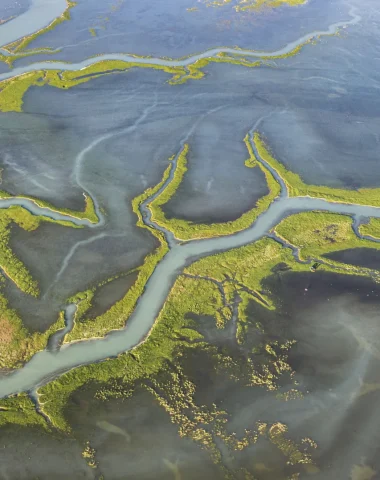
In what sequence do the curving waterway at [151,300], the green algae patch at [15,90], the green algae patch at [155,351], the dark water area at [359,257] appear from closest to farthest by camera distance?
the green algae patch at [155,351] < the curving waterway at [151,300] < the dark water area at [359,257] < the green algae patch at [15,90]

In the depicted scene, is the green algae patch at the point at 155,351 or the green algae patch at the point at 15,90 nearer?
the green algae patch at the point at 155,351

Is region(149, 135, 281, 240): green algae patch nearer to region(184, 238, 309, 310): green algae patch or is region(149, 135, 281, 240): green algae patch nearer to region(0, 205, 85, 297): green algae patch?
region(184, 238, 309, 310): green algae patch

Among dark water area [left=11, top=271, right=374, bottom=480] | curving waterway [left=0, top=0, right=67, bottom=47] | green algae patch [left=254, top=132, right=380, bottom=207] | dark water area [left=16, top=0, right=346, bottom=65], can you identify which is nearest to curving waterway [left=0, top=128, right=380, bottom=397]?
green algae patch [left=254, top=132, right=380, bottom=207]

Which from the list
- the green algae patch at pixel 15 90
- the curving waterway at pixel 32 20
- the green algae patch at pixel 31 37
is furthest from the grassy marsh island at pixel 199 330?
the curving waterway at pixel 32 20

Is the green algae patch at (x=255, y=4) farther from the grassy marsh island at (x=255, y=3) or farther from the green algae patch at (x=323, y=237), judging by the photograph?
the green algae patch at (x=323, y=237)

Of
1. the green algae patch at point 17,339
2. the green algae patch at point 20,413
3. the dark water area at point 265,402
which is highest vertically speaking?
the green algae patch at point 17,339

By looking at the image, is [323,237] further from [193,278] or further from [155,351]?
[155,351]

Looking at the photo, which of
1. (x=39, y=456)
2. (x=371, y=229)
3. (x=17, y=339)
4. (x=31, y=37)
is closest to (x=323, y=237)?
(x=371, y=229)
